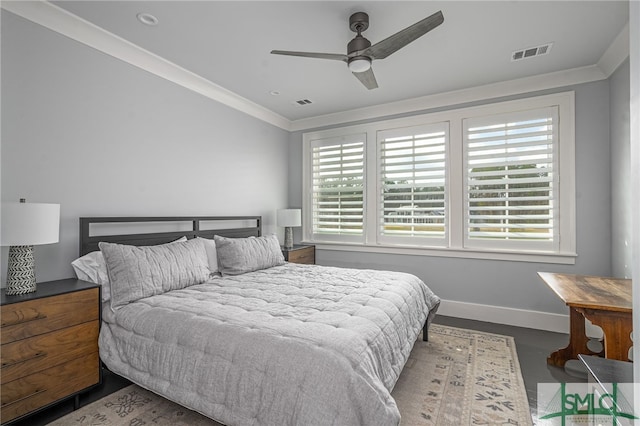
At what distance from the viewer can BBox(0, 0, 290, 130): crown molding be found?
7.51 ft

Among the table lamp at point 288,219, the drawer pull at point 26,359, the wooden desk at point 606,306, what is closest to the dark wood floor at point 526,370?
the wooden desk at point 606,306

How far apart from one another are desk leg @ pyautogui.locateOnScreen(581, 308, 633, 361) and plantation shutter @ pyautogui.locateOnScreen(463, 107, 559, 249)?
1.50 metres

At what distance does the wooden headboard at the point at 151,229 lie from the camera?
8.52ft

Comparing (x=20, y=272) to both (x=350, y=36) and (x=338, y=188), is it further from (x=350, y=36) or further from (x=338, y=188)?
(x=338, y=188)

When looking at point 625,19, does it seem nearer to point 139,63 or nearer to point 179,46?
point 179,46

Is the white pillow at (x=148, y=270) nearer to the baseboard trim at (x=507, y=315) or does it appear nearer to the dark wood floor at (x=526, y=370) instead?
the dark wood floor at (x=526, y=370)

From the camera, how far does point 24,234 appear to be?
1908 millimetres

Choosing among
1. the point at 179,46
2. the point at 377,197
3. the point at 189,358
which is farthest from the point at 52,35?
the point at 377,197

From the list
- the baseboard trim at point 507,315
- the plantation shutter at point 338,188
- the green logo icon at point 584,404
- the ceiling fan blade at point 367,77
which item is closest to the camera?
the green logo icon at point 584,404

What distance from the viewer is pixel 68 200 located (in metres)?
2.50

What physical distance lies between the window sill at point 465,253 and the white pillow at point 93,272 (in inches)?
119

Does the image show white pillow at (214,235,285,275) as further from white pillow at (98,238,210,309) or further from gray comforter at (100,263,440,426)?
gray comforter at (100,263,440,426)

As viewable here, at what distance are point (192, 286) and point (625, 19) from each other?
4.08 meters

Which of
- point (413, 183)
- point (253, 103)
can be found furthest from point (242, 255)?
point (413, 183)
